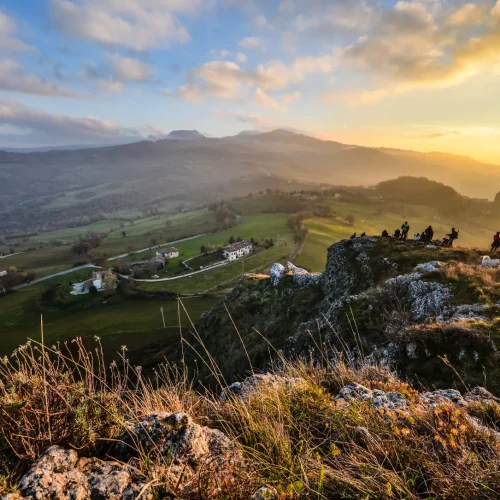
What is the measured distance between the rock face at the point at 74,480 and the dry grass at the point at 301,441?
0.52 ft

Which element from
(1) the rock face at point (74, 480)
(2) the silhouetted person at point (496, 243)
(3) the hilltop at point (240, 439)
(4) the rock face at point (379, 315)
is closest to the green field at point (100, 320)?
(4) the rock face at point (379, 315)

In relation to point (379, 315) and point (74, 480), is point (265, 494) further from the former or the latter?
point (379, 315)

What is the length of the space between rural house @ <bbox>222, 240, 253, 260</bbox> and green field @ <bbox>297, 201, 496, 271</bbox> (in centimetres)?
2218

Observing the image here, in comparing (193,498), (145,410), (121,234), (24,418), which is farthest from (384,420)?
(121,234)

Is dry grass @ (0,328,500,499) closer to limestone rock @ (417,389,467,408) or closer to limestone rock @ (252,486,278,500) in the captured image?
limestone rock @ (252,486,278,500)

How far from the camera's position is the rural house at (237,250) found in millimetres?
108000

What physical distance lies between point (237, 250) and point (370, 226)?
69993mm

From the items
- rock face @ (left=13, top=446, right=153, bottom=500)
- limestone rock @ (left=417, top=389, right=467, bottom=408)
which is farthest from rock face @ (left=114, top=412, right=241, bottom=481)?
limestone rock @ (left=417, top=389, right=467, bottom=408)

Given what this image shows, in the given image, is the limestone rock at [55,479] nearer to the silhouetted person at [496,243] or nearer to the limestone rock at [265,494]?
the limestone rock at [265,494]

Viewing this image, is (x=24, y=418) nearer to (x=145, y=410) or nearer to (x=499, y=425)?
(x=145, y=410)

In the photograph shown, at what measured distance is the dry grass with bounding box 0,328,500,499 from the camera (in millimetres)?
2873

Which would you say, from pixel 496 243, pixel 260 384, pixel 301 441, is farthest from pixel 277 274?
pixel 301 441

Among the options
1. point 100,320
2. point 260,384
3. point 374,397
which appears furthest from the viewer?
point 100,320

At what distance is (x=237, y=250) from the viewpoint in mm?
109812
